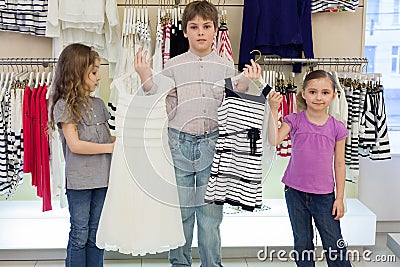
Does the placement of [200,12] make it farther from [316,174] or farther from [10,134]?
[10,134]

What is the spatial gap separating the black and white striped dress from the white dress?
0.19 meters

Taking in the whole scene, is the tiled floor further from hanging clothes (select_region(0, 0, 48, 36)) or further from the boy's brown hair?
the boy's brown hair

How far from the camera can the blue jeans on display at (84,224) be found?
102 inches

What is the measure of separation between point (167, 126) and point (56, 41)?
133 centimetres

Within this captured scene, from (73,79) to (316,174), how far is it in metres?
1.10

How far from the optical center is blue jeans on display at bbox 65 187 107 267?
8.50 ft

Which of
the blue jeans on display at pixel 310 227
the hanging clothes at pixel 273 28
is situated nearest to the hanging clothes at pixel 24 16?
the hanging clothes at pixel 273 28

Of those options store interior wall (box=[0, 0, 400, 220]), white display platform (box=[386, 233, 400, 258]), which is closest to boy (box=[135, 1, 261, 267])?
store interior wall (box=[0, 0, 400, 220])

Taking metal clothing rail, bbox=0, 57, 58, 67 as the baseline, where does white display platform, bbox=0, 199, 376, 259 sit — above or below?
below

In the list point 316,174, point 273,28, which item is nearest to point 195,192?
point 316,174

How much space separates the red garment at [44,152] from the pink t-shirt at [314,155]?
128 cm

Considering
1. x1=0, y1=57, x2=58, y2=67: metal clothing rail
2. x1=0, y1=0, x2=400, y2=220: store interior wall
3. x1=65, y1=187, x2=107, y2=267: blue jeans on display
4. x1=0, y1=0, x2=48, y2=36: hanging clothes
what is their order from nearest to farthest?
x1=65, y1=187, x2=107, y2=267: blue jeans on display < x1=0, y1=57, x2=58, y2=67: metal clothing rail < x1=0, y1=0, x2=48, y2=36: hanging clothes < x1=0, y1=0, x2=400, y2=220: store interior wall

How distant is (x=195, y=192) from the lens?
2604 millimetres

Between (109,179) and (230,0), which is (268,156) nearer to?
(109,179)
